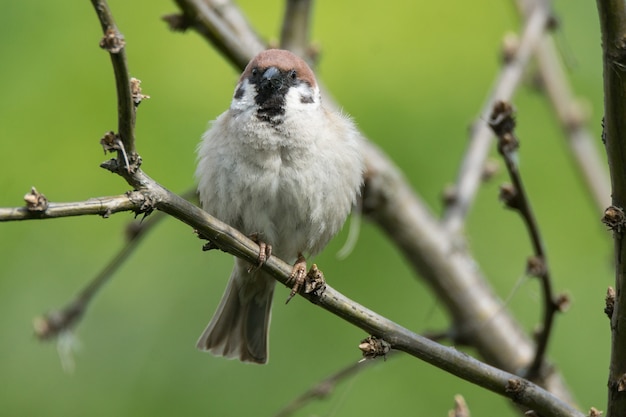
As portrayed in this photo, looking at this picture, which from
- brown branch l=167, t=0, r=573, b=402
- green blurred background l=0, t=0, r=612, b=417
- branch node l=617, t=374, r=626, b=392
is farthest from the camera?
green blurred background l=0, t=0, r=612, b=417

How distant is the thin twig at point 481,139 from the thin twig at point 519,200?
88 cm

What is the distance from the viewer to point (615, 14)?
1709mm

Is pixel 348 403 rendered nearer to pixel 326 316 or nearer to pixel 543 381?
pixel 326 316

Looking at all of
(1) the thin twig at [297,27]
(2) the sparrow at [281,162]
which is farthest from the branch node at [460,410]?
(1) the thin twig at [297,27]

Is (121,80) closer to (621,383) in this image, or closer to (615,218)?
(615,218)

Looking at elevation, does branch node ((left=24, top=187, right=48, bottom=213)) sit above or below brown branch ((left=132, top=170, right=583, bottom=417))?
below

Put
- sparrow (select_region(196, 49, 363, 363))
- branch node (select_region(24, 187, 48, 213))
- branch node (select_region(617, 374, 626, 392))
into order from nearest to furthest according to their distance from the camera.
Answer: branch node (select_region(24, 187, 48, 213))
branch node (select_region(617, 374, 626, 392))
sparrow (select_region(196, 49, 363, 363))

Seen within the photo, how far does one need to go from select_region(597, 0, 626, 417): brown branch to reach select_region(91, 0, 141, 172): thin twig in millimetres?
912

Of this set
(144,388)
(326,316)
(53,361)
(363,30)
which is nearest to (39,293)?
(53,361)

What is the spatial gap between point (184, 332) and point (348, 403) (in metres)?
0.91

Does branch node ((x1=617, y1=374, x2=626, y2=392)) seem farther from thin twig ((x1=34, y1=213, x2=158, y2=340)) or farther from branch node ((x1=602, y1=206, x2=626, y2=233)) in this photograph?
thin twig ((x1=34, y1=213, x2=158, y2=340))

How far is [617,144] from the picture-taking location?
70.5 inches

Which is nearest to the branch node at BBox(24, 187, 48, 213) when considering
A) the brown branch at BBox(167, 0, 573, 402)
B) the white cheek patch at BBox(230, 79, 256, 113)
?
the white cheek patch at BBox(230, 79, 256, 113)

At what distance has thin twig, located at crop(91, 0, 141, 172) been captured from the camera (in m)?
1.64
